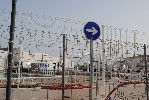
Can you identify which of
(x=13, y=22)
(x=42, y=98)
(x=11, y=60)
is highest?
(x=13, y=22)

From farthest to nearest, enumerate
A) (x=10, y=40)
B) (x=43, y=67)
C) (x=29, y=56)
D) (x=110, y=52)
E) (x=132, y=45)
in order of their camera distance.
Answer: (x=29, y=56) < (x=43, y=67) < (x=110, y=52) < (x=132, y=45) < (x=10, y=40)

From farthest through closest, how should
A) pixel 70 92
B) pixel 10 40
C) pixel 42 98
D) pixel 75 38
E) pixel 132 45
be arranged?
pixel 132 45 < pixel 75 38 < pixel 70 92 < pixel 42 98 < pixel 10 40

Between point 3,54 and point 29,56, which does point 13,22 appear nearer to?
point 3,54

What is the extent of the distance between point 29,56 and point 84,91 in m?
68.4

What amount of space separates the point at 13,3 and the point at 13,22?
610mm

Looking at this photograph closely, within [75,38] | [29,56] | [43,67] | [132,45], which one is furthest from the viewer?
[29,56]

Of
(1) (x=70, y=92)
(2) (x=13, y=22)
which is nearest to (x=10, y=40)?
(2) (x=13, y=22)

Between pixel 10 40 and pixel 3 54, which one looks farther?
pixel 3 54

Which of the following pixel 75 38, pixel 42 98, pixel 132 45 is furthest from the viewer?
pixel 132 45

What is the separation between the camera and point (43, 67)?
74.1 metres

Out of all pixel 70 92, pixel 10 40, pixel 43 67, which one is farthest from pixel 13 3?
pixel 43 67

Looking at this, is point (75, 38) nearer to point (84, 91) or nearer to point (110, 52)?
point (110, 52)

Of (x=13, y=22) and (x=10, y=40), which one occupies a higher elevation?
(x=13, y=22)

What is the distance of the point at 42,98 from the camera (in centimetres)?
2075
